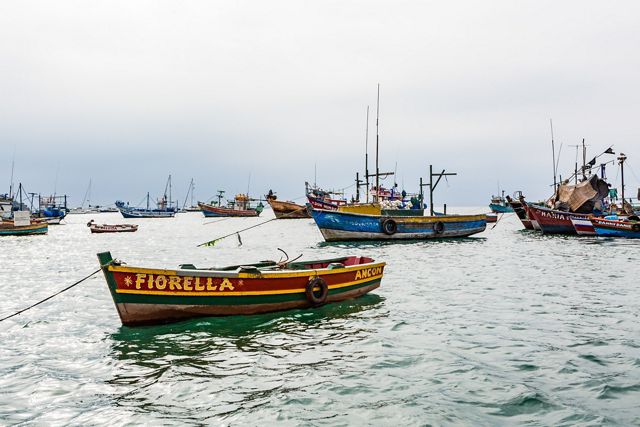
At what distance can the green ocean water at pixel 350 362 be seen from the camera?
5.72 meters

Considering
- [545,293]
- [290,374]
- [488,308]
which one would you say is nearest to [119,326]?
[290,374]

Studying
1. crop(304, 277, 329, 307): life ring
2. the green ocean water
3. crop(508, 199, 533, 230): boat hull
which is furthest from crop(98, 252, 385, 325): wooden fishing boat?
crop(508, 199, 533, 230): boat hull

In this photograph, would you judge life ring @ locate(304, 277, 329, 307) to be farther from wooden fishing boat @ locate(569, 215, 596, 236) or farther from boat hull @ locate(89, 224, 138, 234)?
boat hull @ locate(89, 224, 138, 234)

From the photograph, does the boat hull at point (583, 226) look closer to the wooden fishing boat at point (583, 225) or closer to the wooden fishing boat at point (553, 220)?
the wooden fishing boat at point (583, 225)

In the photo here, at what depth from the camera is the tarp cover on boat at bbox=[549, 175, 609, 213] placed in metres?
37.5

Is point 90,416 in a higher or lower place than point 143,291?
lower

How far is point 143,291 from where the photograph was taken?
8.90 meters

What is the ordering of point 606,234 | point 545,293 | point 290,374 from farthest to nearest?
1. point 606,234
2. point 545,293
3. point 290,374

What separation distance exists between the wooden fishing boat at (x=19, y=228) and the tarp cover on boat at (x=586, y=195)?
49577 millimetres

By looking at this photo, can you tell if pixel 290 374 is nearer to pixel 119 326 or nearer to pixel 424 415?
pixel 424 415

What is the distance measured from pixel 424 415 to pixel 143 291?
595 cm

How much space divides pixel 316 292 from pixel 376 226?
18.7 m

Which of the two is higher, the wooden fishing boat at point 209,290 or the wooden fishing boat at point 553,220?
the wooden fishing boat at point 553,220

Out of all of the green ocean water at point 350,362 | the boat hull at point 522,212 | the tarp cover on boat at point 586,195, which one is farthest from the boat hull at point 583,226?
the green ocean water at point 350,362
